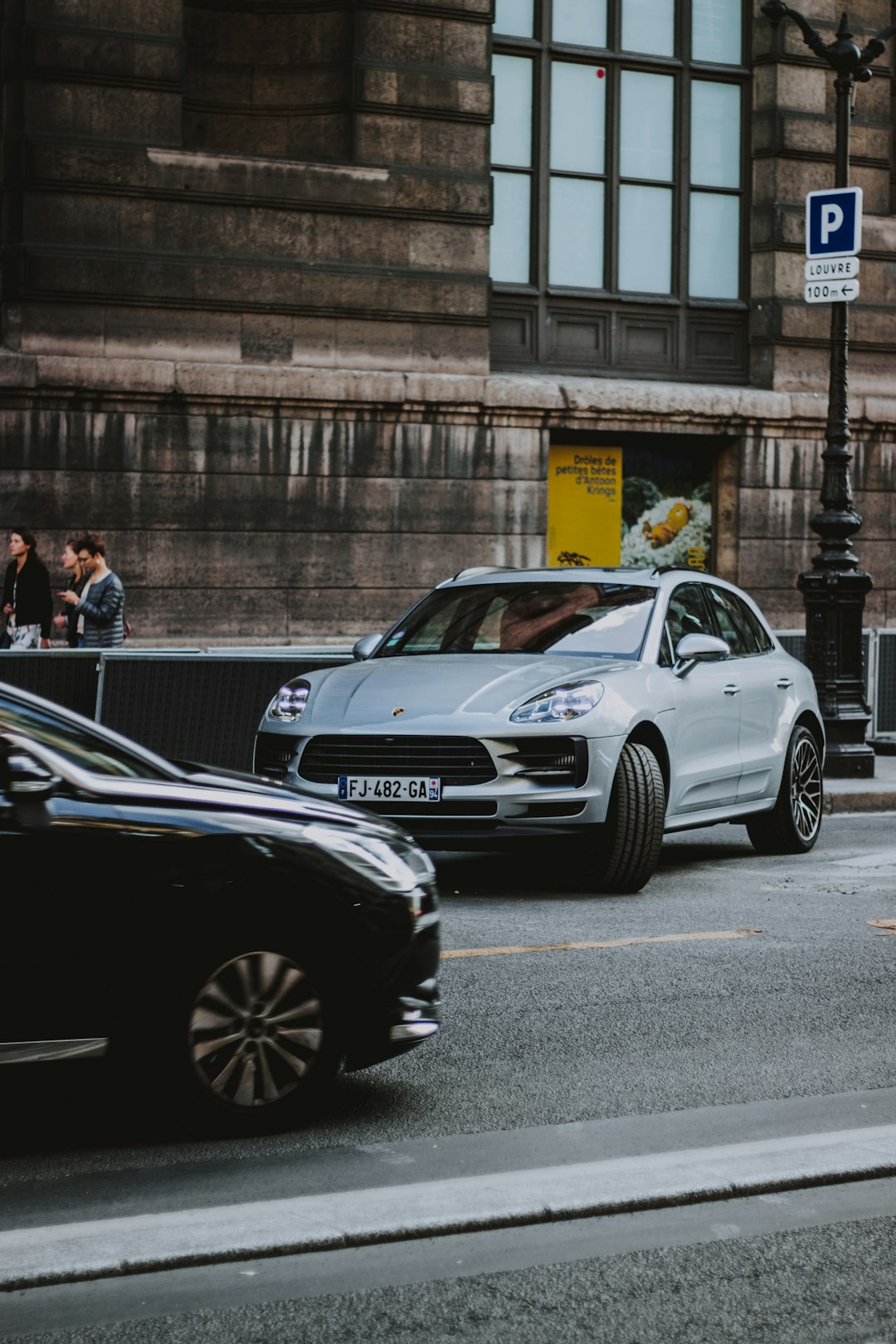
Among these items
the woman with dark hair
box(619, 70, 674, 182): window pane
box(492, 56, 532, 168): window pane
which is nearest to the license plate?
the woman with dark hair

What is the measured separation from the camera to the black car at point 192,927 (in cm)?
471

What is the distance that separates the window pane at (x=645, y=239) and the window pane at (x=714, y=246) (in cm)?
31

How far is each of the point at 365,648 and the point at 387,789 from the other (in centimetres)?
179

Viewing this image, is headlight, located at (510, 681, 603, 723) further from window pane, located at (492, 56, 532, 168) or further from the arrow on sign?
window pane, located at (492, 56, 532, 168)

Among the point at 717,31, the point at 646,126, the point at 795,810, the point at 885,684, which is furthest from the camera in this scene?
the point at 717,31

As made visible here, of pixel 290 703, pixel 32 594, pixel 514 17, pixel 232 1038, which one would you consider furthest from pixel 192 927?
pixel 514 17

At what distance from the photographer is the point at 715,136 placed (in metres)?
22.0

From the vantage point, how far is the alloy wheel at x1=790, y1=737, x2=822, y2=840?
36.6 feet

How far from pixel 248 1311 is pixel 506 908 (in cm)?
518

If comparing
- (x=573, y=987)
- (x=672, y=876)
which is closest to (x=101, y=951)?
(x=573, y=987)

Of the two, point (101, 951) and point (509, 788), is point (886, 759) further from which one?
point (101, 951)

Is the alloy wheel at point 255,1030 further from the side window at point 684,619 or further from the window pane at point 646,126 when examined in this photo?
the window pane at point 646,126

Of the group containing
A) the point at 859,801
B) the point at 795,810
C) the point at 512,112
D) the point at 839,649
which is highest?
the point at 512,112

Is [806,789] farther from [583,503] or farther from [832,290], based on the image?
[583,503]
